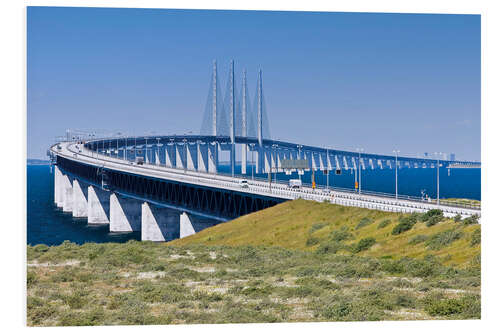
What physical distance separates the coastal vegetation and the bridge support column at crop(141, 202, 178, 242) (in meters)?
52.0

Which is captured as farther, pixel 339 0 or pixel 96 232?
pixel 96 232

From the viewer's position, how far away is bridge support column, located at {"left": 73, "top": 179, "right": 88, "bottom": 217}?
467ft

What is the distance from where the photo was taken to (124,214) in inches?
4710

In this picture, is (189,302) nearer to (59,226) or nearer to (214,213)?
(214,213)

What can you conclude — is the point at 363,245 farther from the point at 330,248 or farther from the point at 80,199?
the point at 80,199

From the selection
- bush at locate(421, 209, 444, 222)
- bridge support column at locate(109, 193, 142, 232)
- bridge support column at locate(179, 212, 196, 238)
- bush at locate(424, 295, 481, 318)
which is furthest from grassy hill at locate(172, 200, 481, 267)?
bridge support column at locate(109, 193, 142, 232)

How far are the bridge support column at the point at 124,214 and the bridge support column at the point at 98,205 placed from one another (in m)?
10.7

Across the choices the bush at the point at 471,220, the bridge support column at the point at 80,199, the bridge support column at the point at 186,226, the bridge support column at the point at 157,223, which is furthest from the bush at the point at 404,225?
the bridge support column at the point at 80,199

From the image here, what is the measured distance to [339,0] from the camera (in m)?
34.0

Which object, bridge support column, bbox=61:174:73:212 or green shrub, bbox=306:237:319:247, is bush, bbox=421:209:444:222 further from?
bridge support column, bbox=61:174:73:212

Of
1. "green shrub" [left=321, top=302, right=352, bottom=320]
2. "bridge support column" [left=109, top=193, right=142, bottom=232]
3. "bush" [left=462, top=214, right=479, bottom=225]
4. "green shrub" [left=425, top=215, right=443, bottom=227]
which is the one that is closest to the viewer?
"green shrub" [left=321, top=302, right=352, bottom=320]
